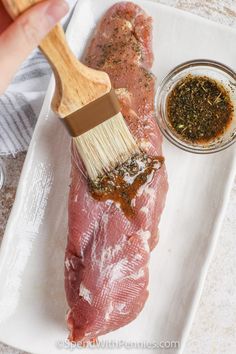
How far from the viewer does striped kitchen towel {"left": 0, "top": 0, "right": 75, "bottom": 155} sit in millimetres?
2023

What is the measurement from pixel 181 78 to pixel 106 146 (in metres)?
0.42

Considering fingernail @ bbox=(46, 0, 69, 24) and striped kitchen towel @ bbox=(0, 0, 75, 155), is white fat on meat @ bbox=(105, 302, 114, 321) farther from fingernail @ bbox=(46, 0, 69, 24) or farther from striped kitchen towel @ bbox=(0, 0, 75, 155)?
fingernail @ bbox=(46, 0, 69, 24)

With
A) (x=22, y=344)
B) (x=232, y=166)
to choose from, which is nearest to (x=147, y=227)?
(x=232, y=166)

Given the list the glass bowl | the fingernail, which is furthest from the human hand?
the glass bowl

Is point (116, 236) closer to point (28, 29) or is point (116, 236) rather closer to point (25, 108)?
point (25, 108)

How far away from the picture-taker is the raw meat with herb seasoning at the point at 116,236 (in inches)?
70.9

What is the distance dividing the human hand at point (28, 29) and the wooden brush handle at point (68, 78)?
0.06 metres

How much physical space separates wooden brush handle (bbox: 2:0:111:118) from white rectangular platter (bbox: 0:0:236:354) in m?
0.41

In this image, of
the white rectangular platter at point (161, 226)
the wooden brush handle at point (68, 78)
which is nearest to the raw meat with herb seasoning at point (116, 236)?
the white rectangular platter at point (161, 226)

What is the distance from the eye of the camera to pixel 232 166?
6.56ft

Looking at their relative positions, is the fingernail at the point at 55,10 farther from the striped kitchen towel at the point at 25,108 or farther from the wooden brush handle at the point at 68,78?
the striped kitchen towel at the point at 25,108

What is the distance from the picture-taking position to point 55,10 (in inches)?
52.4

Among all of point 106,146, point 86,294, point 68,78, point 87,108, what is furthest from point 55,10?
point 86,294

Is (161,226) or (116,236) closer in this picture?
(116,236)
